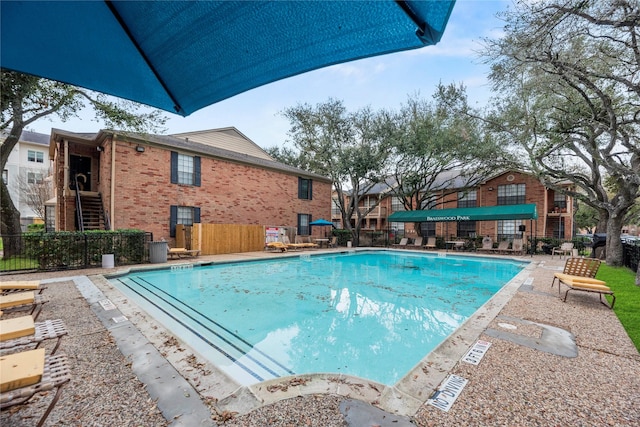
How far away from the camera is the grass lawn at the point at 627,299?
4.90 metres

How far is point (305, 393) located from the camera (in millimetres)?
2783

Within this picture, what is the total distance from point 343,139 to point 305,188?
4.97 meters

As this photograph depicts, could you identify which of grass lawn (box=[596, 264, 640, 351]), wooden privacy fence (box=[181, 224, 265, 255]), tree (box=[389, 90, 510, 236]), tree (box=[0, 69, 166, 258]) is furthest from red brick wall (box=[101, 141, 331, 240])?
grass lawn (box=[596, 264, 640, 351])

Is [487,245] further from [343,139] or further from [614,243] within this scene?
[343,139]

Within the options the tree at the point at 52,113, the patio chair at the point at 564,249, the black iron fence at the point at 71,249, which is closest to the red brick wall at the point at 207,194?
the tree at the point at 52,113

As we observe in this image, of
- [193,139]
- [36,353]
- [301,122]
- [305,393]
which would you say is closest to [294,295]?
[305,393]

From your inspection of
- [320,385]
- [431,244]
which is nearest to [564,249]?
[431,244]

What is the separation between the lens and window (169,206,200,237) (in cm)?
1529

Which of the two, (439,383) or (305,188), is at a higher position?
(305,188)

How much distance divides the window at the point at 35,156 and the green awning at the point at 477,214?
39.7m

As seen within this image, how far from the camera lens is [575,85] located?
33.3ft

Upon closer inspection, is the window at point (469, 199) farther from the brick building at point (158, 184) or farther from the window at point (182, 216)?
the window at point (182, 216)

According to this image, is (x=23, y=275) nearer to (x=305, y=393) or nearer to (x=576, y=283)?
(x=305, y=393)

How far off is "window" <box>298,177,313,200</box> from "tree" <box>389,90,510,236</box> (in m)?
6.77
